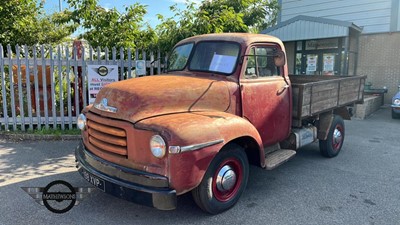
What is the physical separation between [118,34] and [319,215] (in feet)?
20.5

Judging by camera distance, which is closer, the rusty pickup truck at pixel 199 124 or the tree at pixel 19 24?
the rusty pickup truck at pixel 199 124

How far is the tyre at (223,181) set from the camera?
3.44m

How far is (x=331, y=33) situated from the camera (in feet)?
39.0

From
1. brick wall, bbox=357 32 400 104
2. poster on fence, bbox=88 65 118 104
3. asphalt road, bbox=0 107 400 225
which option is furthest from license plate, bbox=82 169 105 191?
brick wall, bbox=357 32 400 104

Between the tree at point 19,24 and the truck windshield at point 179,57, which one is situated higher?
the tree at point 19,24

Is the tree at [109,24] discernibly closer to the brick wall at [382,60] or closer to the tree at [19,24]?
the tree at [19,24]

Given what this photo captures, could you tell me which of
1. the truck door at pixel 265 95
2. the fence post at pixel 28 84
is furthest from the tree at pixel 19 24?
the truck door at pixel 265 95

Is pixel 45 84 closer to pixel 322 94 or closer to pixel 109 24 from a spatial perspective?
pixel 109 24

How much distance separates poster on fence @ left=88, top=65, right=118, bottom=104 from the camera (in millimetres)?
7008

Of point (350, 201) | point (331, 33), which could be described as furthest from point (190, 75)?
point (331, 33)

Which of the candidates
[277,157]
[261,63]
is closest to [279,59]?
[261,63]

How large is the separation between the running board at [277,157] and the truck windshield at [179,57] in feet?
5.86

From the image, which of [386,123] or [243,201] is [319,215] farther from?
[386,123]

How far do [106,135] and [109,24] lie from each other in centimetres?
517
